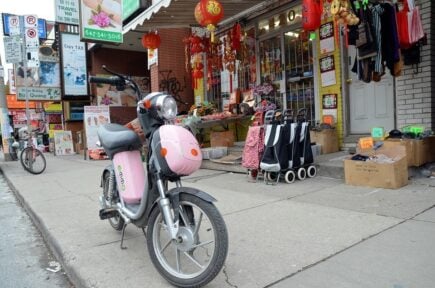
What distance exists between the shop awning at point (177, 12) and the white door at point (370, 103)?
2.81 metres

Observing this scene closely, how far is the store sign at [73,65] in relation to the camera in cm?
1616

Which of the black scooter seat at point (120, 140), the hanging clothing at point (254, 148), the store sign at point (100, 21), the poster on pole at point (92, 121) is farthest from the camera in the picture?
the poster on pole at point (92, 121)

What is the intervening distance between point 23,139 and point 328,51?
1118 centimetres

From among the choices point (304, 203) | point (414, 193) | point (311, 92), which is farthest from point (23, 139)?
point (414, 193)

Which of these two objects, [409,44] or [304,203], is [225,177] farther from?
[409,44]

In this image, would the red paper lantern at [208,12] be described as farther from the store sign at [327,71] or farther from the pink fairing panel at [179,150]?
the pink fairing panel at [179,150]

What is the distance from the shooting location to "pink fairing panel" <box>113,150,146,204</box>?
11.7ft

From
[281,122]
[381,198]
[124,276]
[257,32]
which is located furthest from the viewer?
[257,32]

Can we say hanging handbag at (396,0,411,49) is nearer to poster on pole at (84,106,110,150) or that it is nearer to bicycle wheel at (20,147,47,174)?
bicycle wheel at (20,147,47,174)

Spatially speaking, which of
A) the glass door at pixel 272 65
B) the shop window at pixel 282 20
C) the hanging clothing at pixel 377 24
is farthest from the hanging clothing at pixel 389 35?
the glass door at pixel 272 65

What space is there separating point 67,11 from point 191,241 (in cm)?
1293

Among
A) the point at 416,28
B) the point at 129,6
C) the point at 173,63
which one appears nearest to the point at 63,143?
the point at 173,63

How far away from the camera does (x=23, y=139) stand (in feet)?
46.3

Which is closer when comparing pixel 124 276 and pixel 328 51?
pixel 124 276
